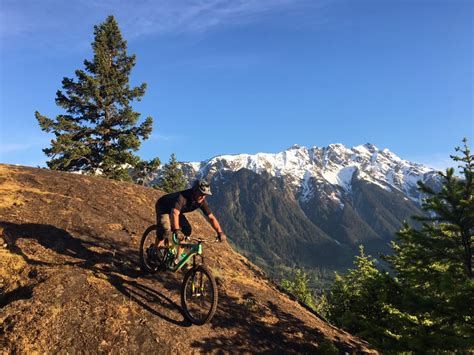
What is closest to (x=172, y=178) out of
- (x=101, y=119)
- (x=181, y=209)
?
(x=101, y=119)

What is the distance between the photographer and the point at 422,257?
16297 mm

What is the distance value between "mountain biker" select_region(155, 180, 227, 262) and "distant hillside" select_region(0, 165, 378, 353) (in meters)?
1.82

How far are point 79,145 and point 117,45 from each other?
14026 mm

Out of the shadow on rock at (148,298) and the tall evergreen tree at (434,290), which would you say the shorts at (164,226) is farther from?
the tall evergreen tree at (434,290)

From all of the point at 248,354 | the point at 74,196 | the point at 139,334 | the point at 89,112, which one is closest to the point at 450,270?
the point at 248,354

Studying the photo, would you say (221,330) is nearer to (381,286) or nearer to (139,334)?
(139,334)

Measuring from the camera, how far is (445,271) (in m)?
15.1

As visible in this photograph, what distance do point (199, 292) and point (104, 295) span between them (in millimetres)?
2602

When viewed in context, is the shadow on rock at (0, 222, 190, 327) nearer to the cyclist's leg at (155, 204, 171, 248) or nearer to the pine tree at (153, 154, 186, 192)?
the cyclist's leg at (155, 204, 171, 248)

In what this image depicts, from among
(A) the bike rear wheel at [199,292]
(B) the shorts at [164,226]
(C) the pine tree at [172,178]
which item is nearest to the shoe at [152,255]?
(B) the shorts at [164,226]

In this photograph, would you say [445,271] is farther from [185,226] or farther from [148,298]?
[148,298]

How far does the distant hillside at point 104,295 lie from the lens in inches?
353

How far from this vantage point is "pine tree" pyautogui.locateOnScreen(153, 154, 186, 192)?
6288 cm

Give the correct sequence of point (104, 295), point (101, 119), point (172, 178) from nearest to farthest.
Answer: point (104, 295)
point (101, 119)
point (172, 178)
